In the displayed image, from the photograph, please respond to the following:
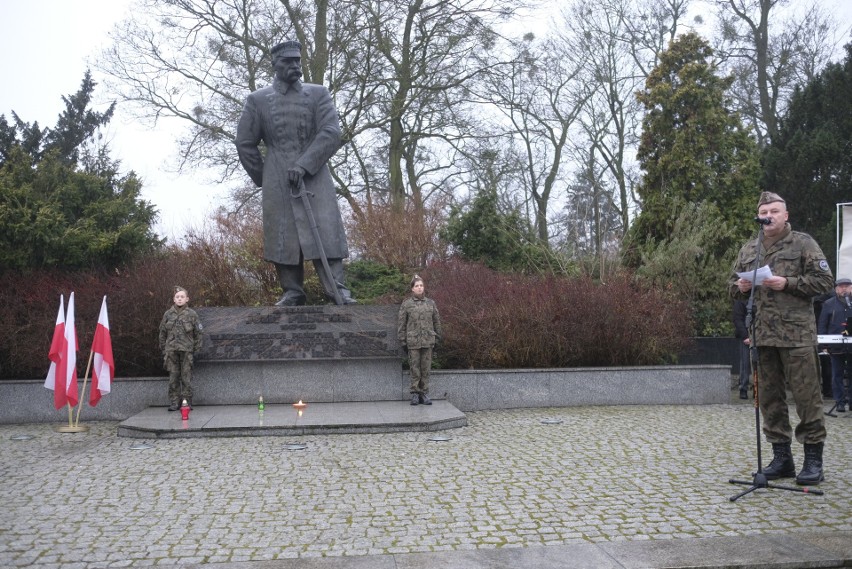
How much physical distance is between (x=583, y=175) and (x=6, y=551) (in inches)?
1171

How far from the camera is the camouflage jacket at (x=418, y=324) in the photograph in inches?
409

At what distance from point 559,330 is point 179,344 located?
215 inches

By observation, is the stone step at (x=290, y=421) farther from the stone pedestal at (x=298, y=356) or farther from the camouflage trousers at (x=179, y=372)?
the stone pedestal at (x=298, y=356)

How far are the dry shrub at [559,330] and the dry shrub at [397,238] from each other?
21.9ft

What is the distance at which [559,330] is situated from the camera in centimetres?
1209

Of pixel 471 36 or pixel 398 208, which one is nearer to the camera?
pixel 398 208

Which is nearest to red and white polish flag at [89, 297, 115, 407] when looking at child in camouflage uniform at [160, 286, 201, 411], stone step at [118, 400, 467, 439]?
stone step at [118, 400, 467, 439]

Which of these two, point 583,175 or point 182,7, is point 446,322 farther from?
point 583,175

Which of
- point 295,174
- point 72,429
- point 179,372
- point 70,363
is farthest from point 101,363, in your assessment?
point 295,174

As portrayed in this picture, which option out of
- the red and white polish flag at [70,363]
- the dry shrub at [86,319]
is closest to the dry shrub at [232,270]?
the dry shrub at [86,319]

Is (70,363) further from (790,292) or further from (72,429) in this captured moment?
(790,292)

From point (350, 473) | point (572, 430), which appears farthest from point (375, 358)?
point (350, 473)

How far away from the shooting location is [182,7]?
2330cm

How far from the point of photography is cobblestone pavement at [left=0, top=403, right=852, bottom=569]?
492cm
